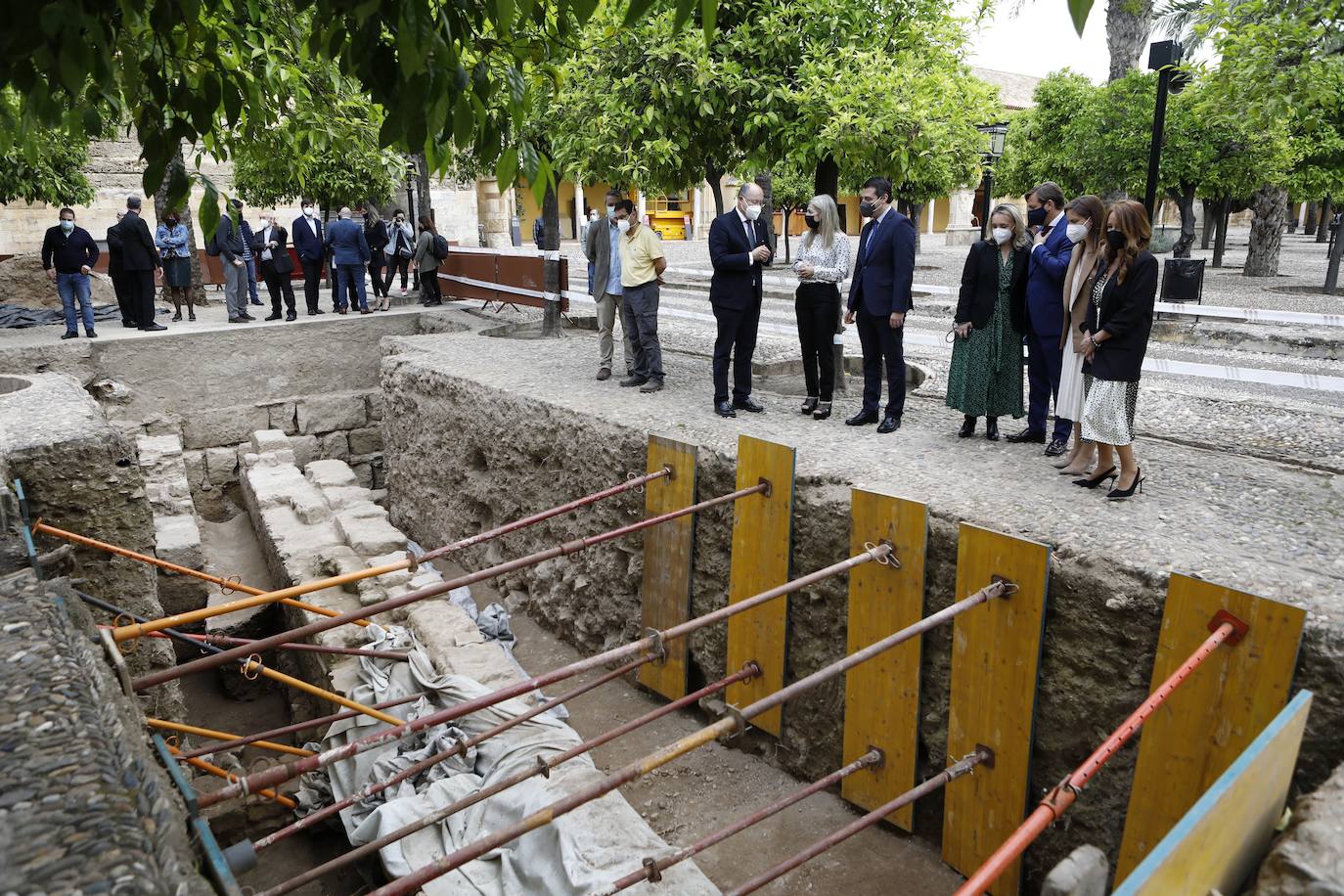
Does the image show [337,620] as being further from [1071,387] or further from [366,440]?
[366,440]

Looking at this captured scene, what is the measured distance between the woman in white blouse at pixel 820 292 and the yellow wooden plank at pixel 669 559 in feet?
4.62

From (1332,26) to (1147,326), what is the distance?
3989mm

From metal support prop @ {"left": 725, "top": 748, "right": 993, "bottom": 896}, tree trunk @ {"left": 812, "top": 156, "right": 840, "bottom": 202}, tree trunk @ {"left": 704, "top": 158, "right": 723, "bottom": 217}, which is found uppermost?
tree trunk @ {"left": 704, "top": 158, "right": 723, "bottom": 217}

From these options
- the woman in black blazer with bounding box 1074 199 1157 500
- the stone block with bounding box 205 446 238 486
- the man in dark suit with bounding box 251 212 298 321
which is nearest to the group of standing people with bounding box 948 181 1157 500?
the woman in black blazer with bounding box 1074 199 1157 500

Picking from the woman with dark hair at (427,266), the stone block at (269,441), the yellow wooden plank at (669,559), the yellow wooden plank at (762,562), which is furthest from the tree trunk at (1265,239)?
the stone block at (269,441)

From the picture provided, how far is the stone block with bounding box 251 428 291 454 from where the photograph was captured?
33.1 ft

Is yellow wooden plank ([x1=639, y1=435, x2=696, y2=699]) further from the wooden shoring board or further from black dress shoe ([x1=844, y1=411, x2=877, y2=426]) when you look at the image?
the wooden shoring board

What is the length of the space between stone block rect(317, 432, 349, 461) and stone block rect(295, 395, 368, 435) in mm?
91

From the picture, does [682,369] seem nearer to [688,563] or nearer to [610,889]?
[688,563]

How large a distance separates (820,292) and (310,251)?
29.6ft

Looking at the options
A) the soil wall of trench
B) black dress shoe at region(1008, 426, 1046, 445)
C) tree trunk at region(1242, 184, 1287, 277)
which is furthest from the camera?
tree trunk at region(1242, 184, 1287, 277)

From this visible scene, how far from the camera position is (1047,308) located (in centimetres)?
570

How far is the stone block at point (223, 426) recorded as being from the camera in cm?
1100

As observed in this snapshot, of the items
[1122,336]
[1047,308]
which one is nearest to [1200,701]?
[1122,336]
